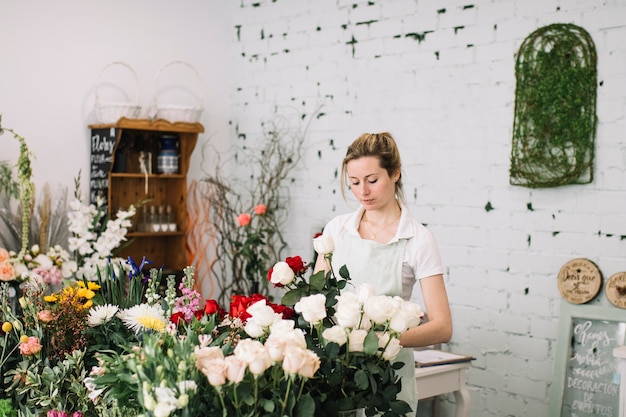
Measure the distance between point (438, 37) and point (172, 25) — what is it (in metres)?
1.83

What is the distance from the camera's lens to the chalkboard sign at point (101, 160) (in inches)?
177

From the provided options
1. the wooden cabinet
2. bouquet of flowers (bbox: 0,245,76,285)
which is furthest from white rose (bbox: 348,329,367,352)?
the wooden cabinet

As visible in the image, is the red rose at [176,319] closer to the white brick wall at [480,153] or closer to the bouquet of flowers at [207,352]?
the bouquet of flowers at [207,352]

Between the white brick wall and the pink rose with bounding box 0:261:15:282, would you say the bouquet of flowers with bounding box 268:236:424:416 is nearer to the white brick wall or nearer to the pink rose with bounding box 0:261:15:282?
the white brick wall

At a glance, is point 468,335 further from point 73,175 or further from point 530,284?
point 73,175

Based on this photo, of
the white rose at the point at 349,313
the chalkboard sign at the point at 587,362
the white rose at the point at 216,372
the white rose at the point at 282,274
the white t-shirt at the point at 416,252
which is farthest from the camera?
the chalkboard sign at the point at 587,362

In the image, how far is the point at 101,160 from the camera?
4.55m

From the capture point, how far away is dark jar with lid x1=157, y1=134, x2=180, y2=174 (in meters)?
4.79

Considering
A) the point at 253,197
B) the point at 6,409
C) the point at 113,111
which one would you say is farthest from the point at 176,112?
the point at 6,409

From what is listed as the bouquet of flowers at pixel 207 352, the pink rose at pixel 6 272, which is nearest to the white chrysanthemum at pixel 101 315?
the bouquet of flowers at pixel 207 352

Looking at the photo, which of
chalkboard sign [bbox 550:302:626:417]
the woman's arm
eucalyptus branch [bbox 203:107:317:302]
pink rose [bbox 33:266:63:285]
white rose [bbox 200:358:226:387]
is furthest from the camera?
eucalyptus branch [bbox 203:107:317:302]

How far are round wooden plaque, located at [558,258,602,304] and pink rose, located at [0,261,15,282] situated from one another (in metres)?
2.58

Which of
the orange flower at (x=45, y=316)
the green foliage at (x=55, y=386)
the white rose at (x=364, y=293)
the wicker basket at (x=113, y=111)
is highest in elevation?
the wicker basket at (x=113, y=111)

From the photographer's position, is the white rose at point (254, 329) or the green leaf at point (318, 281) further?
the green leaf at point (318, 281)
